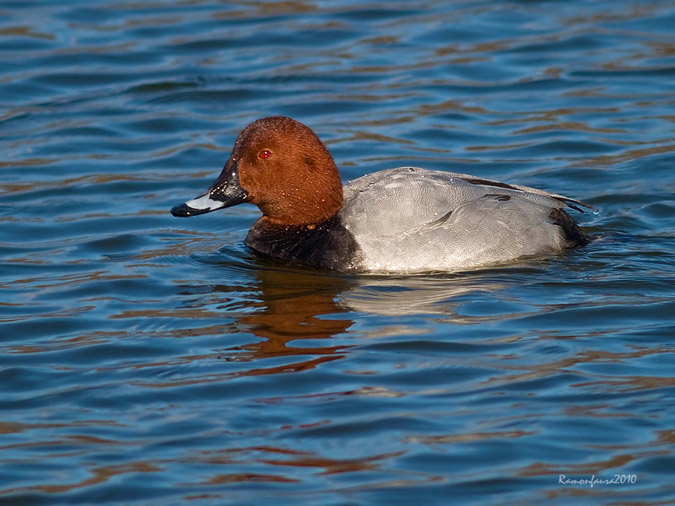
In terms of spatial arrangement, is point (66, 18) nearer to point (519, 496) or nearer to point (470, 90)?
point (470, 90)

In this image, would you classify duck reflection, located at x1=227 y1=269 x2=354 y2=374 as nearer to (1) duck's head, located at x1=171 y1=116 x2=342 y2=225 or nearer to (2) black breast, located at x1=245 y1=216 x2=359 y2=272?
(2) black breast, located at x1=245 y1=216 x2=359 y2=272

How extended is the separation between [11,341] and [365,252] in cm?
217

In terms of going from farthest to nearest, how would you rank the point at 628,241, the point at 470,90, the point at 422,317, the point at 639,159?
1. the point at 470,90
2. the point at 639,159
3. the point at 628,241
4. the point at 422,317

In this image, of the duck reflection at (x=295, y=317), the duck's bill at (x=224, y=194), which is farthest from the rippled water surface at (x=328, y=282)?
the duck's bill at (x=224, y=194)

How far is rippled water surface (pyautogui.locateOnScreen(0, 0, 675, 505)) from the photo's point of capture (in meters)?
4.98

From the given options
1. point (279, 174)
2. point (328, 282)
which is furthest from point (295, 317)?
point (279, 174)

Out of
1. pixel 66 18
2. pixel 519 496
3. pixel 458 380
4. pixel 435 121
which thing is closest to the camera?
pixel 519 496

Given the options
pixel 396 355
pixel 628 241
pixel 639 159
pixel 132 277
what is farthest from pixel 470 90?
pixel 396 355

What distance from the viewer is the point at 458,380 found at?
18.8 ft

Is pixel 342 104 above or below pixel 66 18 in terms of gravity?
below

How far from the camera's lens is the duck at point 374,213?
7.30m

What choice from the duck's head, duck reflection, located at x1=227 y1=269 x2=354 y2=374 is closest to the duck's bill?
the duck's head

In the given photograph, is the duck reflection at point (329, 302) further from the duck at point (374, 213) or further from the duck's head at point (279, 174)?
the duck's head at point (279, 174)

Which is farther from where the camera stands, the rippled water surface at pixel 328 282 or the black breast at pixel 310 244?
the black breast at pixel 310 244
